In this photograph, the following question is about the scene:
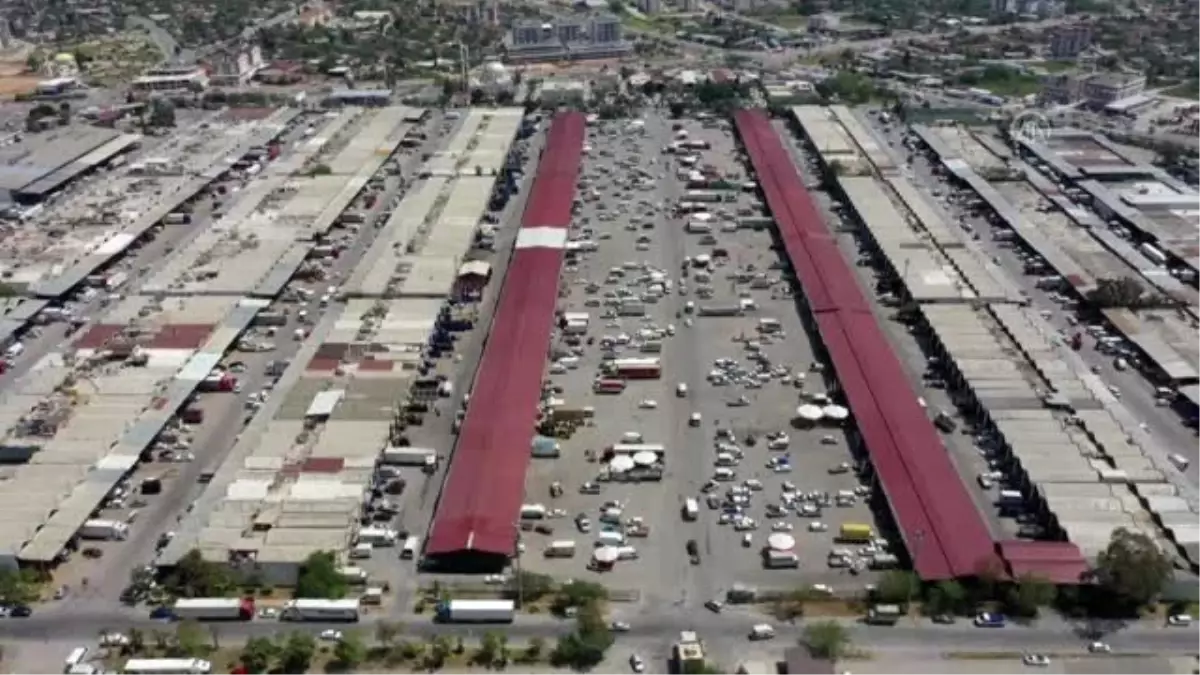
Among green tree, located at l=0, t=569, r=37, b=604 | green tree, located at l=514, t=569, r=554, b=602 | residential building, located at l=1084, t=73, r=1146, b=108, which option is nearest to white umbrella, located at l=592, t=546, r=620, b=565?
green tree, located at l=514, t=569, r=554, b=602

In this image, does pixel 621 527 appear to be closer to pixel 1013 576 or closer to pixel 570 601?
pixel 570 601

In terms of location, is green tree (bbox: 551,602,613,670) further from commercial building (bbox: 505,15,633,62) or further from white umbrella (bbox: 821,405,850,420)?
commercial building (bbox: 505,15,633,62)

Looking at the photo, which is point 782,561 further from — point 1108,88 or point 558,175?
point 1108,88

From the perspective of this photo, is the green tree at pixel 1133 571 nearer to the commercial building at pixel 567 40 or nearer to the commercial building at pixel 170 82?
the commercial building at pixel 170 82

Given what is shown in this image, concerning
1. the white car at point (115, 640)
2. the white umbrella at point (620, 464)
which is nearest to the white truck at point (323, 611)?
the white car at point (115, 640)

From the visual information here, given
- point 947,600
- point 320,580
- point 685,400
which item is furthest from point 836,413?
point 320,580

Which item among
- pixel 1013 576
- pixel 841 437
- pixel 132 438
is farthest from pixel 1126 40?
pixel 132 438
